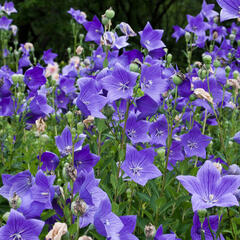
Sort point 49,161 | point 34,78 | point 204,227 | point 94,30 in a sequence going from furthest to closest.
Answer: point 94,30
point 34,78
point 49,161
point 204,227

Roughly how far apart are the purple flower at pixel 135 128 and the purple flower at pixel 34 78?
2.61 ft

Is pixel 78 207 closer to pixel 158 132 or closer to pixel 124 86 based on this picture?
pixel 124 86

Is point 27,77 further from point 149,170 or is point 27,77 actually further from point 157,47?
point 149,170

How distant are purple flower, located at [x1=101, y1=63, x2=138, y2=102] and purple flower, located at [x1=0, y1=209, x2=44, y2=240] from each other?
0.73m

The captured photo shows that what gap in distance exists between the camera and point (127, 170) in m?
1.98

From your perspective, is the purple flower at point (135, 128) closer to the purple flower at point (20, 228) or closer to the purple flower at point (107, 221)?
the purple flower at point (107, 221)

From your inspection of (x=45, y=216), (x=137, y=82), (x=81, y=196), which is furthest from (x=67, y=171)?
(x=137, y=82)

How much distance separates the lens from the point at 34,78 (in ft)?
8.81

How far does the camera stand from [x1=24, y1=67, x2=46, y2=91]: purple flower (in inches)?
104

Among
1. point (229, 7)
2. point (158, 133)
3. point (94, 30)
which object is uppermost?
point (229, 7)

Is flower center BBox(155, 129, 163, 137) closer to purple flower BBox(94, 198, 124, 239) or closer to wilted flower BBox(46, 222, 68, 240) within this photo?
purple flower BBox(94, 198, 124, 239)

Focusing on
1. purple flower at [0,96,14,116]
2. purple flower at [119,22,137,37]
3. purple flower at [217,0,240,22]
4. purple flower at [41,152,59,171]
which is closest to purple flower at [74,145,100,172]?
purple flower at [41,152,59,171]

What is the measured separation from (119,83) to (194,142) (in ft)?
2.88

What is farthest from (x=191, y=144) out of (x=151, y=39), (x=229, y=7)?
(x=229, y=7)
